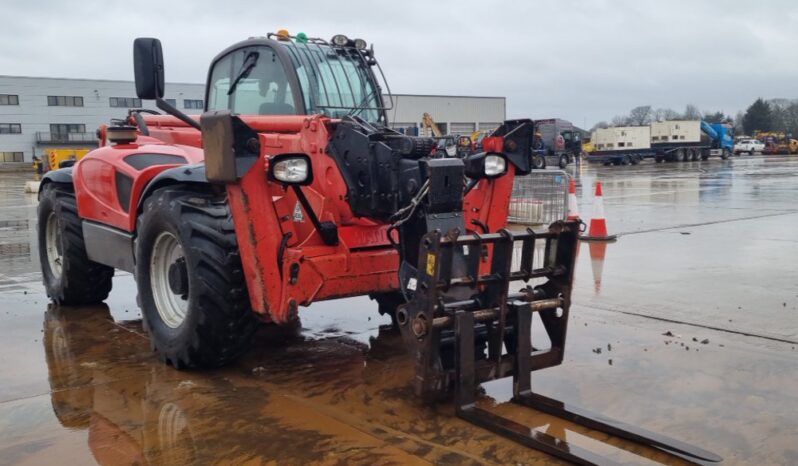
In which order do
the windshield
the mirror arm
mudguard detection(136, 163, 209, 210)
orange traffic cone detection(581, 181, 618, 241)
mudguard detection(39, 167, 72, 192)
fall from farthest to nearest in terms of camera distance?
orange traffic cone detection(581, 181, 618, 241), mudguard detection(39, 167, 72, 192), the windshield, the mirror arm, mudguard detection(136, 163, 209, 210)

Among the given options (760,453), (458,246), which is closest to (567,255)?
(458,246)

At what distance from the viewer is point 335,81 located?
566 centimetres

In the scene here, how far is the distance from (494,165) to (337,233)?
1.16 metres

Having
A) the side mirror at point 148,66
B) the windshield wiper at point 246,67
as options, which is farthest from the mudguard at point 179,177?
the windshield wiper at point 246,67

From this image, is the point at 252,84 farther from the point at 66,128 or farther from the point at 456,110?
the point at 66,128

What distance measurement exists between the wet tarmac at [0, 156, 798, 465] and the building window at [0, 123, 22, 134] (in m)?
61.4

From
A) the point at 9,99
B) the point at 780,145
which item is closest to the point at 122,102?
the point at 9,99

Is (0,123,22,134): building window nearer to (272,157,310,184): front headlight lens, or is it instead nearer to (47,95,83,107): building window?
(47,95,83,107): building window

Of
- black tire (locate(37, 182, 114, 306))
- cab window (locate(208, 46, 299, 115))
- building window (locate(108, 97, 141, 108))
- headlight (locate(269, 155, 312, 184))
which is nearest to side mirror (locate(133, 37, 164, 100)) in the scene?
→ cab window (locate(208, 46, 299, 115))

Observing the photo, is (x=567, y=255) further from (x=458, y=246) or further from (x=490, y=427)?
(x=490, y=427)

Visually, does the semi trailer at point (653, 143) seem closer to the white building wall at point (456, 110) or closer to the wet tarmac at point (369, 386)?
the white building wall at point (456, 110)

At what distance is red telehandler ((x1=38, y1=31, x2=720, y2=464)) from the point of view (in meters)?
4.16

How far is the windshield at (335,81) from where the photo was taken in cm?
543

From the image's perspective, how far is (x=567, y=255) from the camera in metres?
4.55
